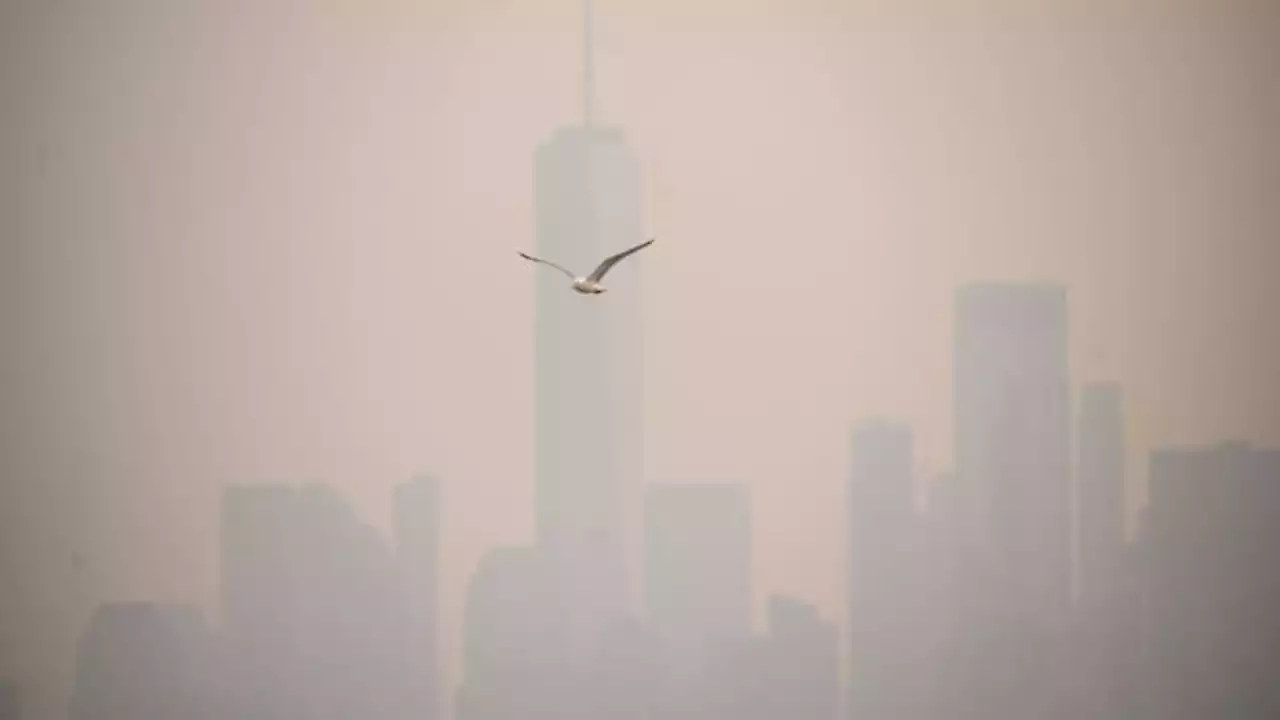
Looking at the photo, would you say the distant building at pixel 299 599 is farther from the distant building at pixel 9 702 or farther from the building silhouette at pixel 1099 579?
the building silhouette at pixel 1099 579

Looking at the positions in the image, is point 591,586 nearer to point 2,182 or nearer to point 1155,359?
point 1155,359

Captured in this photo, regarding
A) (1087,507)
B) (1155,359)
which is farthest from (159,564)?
(1155,359)

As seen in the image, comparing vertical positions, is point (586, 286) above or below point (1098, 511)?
above

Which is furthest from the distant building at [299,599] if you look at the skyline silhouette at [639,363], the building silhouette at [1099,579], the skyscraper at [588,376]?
the building silhouette at [1099,579]

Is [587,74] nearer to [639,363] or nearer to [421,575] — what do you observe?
[639,363]

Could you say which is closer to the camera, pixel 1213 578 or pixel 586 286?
pixel 586 286

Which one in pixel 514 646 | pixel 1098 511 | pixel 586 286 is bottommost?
pixel 514 646

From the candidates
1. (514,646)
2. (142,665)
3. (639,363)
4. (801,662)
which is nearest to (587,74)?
(639,363)
